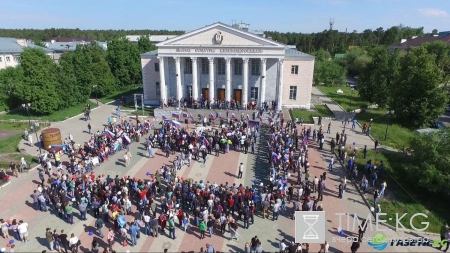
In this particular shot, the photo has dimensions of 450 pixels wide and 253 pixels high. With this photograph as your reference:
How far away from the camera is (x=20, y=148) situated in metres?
28.3

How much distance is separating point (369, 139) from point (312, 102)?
58.5 ft

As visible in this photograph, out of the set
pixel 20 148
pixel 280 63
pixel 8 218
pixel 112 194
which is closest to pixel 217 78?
pixel 280 63

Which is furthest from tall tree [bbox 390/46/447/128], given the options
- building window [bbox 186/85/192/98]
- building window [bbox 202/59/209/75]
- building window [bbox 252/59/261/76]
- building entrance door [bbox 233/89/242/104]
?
building window [bbox 186/85/192/98]

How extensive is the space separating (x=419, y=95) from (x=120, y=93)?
4697cm

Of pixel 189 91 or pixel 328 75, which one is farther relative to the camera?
pixel 328 75

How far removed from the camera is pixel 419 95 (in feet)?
110

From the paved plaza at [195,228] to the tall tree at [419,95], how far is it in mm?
7858

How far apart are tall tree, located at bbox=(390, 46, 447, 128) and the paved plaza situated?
786cm

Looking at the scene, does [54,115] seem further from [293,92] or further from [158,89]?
[293,92]

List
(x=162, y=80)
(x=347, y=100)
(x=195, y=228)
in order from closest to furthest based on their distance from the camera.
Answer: (x=195, y=228) → (x=162, y=80) → (x=347, y=100)

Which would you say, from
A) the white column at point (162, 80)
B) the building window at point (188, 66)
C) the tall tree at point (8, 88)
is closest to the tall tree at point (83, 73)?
the tall tree at point (8, 88)

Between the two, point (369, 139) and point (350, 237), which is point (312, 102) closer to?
point (369, 139)

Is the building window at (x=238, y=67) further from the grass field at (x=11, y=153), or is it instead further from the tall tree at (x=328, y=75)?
the tall tree at (x=328, y=75)

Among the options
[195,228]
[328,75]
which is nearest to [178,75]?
[195,228]
